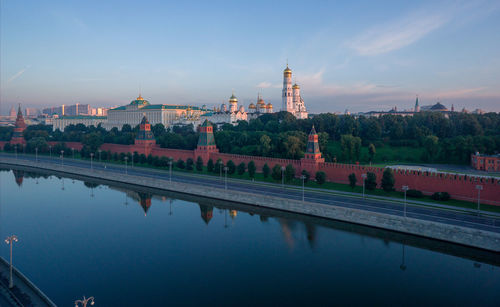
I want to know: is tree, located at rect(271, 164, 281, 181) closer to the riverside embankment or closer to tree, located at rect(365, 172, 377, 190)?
the riverside embankment

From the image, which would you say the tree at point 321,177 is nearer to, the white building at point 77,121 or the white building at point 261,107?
the white building at point 261,107

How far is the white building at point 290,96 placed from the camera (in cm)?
6994

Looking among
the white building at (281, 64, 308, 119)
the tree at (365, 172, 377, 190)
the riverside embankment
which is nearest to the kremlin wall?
the tree at (365, 172, 377, 190)

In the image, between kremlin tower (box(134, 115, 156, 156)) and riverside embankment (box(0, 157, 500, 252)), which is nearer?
riverside embankment (box(0, 157, 500, 252))

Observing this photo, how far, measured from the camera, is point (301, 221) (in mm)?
21031

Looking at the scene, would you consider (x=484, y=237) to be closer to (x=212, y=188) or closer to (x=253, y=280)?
(x=253, y=280)

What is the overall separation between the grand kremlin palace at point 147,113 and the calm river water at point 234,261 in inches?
2115

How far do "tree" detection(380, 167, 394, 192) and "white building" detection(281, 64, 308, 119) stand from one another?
4639 centimetres

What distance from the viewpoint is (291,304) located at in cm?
1226

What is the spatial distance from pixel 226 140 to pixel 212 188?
14269 mm

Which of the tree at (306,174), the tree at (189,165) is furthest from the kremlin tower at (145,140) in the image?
the tree at (306,174)

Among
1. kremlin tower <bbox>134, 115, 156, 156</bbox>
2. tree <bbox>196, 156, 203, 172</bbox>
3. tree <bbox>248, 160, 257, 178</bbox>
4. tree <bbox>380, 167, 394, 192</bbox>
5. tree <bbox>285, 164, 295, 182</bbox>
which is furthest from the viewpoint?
kremlin tower <bbox>134, 115, 156, 156</bbox>

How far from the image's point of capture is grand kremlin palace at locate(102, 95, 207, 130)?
76.2m

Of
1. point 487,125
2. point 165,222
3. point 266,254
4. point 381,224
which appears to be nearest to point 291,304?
point 266,254
